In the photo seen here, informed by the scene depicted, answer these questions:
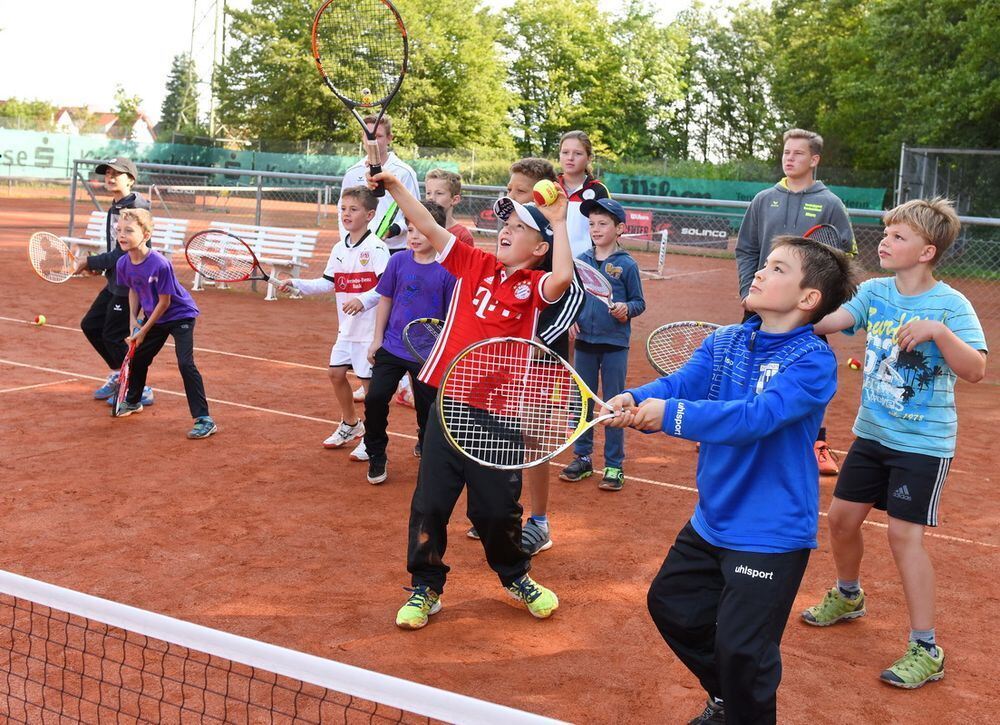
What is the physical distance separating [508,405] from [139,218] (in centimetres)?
441

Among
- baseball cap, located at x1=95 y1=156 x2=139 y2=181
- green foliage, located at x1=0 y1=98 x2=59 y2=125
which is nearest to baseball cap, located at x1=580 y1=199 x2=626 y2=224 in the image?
baseball cap, located at x1=95 y1=156 x2=139 y2=181

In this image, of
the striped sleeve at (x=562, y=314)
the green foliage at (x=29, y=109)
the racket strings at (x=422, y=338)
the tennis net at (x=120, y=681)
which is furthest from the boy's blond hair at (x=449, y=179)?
the green foliage at (x=29, y=109)

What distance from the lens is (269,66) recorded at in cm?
4566

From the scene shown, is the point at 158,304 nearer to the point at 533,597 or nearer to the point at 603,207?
the point at 603,207

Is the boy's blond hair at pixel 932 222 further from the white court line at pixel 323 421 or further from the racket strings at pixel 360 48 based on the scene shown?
the racket strings at pixel 360 48

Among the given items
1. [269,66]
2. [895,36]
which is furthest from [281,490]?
[269,66]

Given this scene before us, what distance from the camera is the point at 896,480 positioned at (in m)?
4.01

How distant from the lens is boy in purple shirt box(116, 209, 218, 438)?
7.17m

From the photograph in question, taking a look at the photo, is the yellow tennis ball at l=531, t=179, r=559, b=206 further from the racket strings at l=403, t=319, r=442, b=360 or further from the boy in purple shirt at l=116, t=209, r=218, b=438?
the boy in purple shirt at l=116, t=209, r=218, b=438

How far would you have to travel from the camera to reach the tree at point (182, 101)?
178 feet

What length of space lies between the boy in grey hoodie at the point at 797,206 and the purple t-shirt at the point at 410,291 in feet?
6.74

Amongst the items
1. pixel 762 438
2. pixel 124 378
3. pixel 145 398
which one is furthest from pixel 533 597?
pixel 145 398

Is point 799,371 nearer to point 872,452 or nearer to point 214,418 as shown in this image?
point 872,452

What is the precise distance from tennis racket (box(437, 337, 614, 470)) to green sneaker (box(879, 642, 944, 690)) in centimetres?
162
